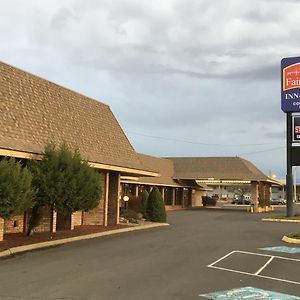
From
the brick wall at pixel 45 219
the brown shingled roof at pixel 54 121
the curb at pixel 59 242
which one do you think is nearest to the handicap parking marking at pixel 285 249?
the curb at pixel 59 242

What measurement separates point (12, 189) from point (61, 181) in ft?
8.56

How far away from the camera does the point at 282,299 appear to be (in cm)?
844

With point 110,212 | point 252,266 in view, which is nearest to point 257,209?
point 110,212

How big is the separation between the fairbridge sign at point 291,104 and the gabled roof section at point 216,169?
643 inches

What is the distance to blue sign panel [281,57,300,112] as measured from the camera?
33.0 meters

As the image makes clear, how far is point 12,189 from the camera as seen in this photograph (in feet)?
45.1

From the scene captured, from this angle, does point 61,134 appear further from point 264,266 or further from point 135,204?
point 135,204

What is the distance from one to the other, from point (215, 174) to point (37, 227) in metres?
36.5

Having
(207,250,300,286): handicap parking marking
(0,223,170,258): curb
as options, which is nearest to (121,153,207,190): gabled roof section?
(0,223,170,258): curb

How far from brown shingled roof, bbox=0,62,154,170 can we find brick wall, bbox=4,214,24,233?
2.97 meters

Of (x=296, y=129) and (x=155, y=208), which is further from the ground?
(x=296, y=129)

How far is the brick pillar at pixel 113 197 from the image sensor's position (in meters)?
24.4

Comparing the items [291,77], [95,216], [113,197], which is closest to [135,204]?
[113,197]

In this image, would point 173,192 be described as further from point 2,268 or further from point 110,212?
point 2,268
